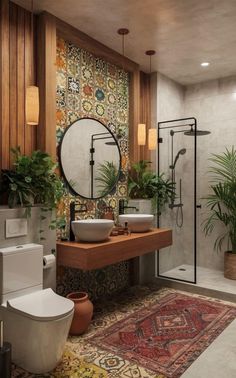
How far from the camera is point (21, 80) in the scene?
2.78 m

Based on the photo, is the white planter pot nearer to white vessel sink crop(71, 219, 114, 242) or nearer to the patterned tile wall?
the patterned tile wall

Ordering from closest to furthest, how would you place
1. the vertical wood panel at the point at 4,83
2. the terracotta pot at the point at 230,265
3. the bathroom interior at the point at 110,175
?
1. the bathroom interior at the point at 110,175
2. the vertical wood panel at the point at 4,83
3. the terracotta pot at the point at 230,265

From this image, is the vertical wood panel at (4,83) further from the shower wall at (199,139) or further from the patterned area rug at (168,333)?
the shower wall at (199,139)

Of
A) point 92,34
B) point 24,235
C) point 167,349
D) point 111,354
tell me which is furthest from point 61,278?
point 92,34

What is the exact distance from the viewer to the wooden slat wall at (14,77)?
8.62 feet

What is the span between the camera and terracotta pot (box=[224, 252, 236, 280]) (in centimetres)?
411

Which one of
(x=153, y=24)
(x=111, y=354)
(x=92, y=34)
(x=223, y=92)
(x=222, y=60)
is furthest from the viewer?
(x=223, y=92)

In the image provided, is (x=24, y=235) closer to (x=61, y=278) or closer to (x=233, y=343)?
(x=61, y=278)

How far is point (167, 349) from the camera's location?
8.30 feet

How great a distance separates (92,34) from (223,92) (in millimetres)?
2263

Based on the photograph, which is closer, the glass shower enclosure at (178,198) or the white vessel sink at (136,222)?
the white vessel sink at (136,222)

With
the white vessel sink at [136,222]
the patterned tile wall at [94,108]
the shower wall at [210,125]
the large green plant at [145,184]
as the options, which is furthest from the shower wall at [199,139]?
the white vessel sink at [136,222]

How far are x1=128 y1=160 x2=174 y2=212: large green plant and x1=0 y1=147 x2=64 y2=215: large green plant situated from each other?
4.90ft

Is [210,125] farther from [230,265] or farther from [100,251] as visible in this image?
[100,251]
